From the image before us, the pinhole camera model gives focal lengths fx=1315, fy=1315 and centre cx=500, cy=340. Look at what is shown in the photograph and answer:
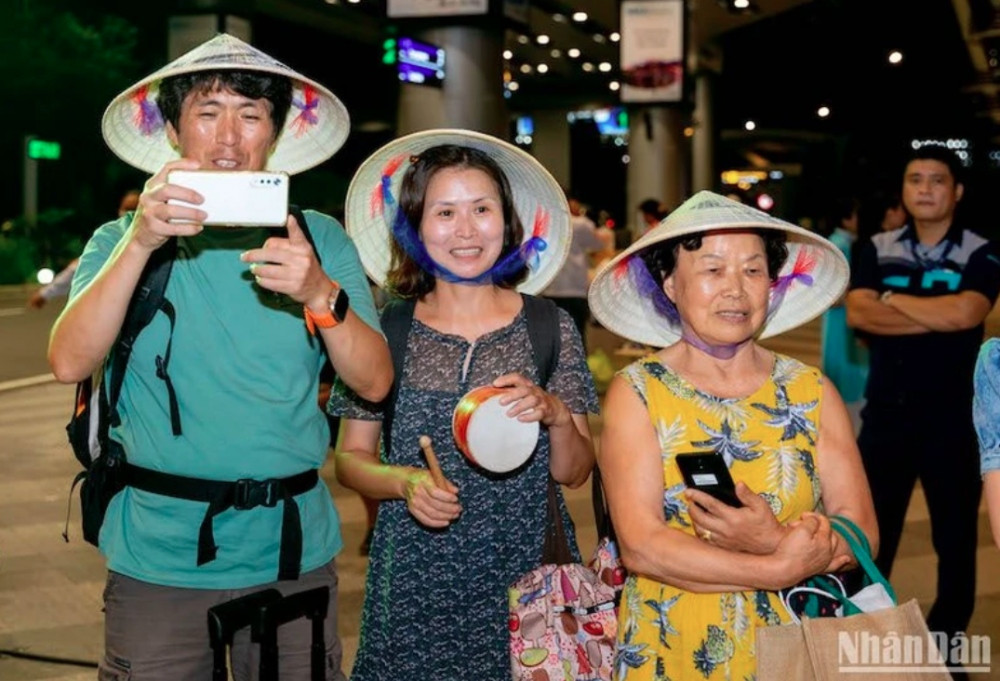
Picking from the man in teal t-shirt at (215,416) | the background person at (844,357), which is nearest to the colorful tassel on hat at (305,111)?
the man in teal t-shirt at (215,416)

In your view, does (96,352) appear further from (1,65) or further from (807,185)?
(807,185)

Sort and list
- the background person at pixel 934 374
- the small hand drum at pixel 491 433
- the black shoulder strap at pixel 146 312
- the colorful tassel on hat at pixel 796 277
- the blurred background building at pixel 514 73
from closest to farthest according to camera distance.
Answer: the black shoulder strap at pixel 146 312
the small hand drum at pixel 491 433
the colorful tassel on hat at pixel 796 277
the background person at pixel 934 374
the blurred background building at pixel 514 73

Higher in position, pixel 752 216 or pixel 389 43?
pixel 389 43

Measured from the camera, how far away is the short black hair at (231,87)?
2.79m

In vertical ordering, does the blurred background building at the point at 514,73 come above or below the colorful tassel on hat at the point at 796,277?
above

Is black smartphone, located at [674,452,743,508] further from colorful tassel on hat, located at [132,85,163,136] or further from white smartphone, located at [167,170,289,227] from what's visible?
colorful tassel on hat, located at [132,85,163,136]

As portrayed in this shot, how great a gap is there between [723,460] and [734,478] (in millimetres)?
119

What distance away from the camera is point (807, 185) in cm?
7231

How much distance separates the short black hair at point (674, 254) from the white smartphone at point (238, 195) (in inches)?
37.0

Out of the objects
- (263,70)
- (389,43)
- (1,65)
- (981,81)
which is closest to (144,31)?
(1,65)

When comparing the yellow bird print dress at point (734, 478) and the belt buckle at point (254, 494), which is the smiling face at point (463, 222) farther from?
the belt buckle at point (254, 494)

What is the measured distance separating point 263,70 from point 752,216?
108 cm

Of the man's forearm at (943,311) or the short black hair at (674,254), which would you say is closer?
the short black hair at (674,254)

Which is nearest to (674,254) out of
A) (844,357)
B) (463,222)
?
(463,222)
